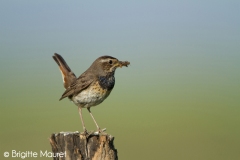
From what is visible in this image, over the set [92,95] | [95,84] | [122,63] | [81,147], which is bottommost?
[81,147]

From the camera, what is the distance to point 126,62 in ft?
22.8

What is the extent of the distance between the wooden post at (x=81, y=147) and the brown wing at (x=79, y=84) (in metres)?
1.75

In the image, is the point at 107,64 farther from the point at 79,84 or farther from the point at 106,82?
the point at 79,84

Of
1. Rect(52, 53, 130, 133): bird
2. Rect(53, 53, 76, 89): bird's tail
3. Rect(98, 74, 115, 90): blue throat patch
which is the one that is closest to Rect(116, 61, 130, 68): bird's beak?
Rect(52, 53, 130, 133): bird

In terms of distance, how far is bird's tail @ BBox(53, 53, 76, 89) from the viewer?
7.64 meters

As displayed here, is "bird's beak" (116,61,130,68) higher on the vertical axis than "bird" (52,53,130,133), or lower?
higher

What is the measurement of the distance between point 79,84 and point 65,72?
1.01 metres

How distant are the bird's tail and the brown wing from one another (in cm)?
47

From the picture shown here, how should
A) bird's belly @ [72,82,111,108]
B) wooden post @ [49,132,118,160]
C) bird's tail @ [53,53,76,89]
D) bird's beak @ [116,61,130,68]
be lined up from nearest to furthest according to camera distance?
1. wooden post @ [49,132,118,160]
2. bird's belly @ [72,82,111,108]
3. bird's beak @ [116,61,130,68]
4. bird's tail @ [53,53,76,89]

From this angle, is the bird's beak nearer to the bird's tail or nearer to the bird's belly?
the bird's belly

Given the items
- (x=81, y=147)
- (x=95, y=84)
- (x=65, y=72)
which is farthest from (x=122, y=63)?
(x=81, y=147)

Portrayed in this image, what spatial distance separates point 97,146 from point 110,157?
22 centimetres

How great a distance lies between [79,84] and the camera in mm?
6941

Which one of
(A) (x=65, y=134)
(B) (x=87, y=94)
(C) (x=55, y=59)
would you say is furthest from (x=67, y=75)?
(A) (x=65, y=134)
